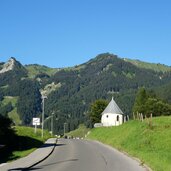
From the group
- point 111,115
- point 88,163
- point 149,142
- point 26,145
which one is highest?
point 111,115

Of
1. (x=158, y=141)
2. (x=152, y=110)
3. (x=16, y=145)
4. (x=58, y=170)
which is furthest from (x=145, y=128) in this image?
(x=152, y=110)

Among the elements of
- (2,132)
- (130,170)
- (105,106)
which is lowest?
(130,170)

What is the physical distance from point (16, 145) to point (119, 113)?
8953 centimetres

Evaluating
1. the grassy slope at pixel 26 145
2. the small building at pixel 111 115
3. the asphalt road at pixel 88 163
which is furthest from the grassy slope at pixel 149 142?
the small building at pixel 111 115

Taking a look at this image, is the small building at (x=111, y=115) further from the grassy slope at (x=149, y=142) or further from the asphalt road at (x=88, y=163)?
the asphalt road at (x=88, y=163)

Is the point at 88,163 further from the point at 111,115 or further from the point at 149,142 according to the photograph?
the point at 111,115

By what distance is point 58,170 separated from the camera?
938 inches

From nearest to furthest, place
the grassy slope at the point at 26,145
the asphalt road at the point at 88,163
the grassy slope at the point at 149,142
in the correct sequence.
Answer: the asphalt road at the point at 88,163, the grassy slope at the point at 149,142, the grassy slope at the point at 26,145

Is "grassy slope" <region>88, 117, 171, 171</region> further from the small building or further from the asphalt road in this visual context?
the small building

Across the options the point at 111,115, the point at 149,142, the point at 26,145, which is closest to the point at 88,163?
the point at 149,142

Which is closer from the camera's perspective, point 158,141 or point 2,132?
point 2,132

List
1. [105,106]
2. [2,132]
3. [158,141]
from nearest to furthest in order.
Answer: [2,132]
[158,141]
[105,106]

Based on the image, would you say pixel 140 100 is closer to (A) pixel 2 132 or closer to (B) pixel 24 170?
(A) pixel 2 132

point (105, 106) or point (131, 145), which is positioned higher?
point (105, 106)
